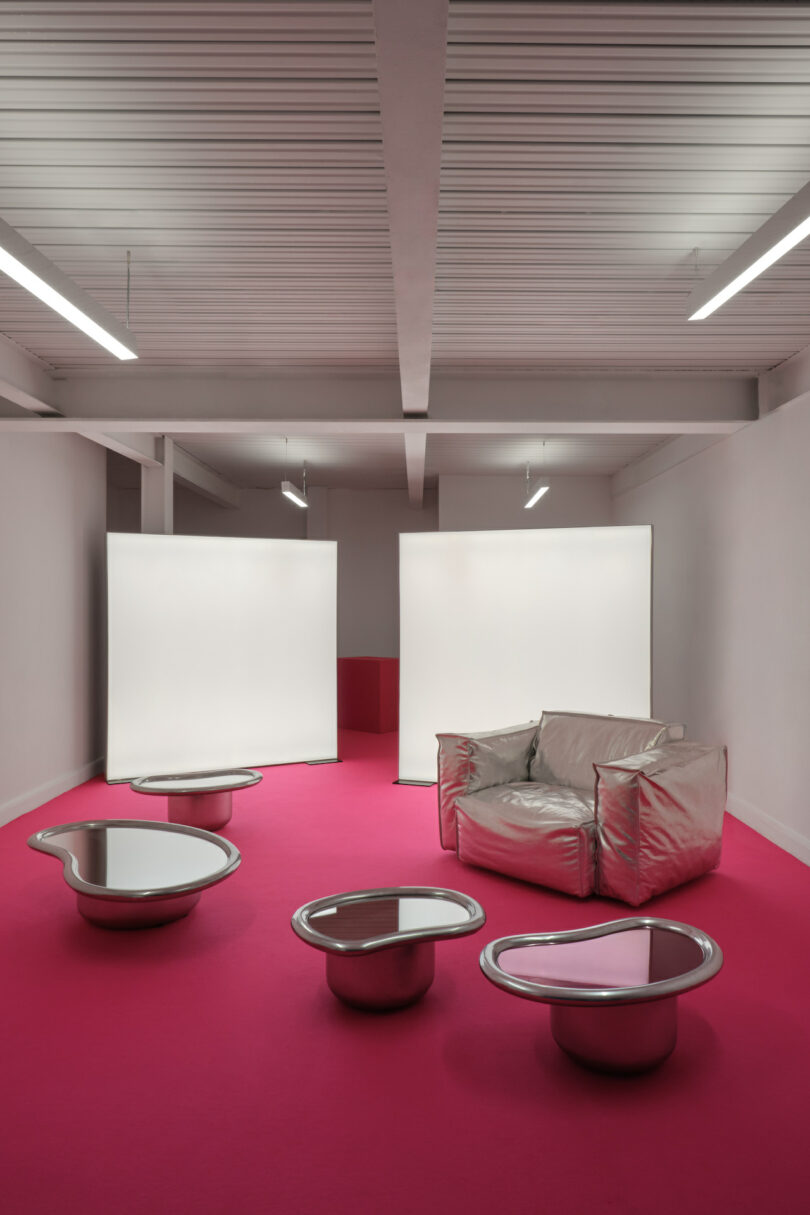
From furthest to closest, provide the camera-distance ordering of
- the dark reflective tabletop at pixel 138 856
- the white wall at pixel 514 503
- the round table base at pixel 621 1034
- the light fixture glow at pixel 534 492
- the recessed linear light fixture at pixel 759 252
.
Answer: the white wall at pixel 514 503 → the light fixture glow at pixel 534 492 → the dark reflective tabletop at pixel 138 856 → the recessed linear light fixture at pixel 759 252 → the round table base at pixel 621 1034

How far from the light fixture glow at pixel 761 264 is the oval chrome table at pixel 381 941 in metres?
2.70

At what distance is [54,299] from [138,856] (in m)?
2.64

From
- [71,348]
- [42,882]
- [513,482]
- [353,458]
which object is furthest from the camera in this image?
[513,482]

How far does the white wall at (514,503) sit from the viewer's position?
975cm

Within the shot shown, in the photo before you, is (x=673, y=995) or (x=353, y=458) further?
(x=353, y=458)

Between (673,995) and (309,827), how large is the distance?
348cm

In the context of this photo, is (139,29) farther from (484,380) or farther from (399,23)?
(484,380)

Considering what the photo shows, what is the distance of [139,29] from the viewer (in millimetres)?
2285

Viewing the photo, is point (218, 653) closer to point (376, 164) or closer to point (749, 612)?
point (749, 612)

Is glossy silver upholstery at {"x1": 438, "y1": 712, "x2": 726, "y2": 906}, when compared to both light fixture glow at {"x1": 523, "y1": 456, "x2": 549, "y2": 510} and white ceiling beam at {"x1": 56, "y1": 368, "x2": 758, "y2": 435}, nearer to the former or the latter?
white ceiling beam at {"x1": 56, "y1": 368, "x2": 758, "y2": 435}

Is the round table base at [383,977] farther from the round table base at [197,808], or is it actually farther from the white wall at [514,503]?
the white wall at [514,503]

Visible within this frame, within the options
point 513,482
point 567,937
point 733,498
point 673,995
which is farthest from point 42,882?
point 513,482

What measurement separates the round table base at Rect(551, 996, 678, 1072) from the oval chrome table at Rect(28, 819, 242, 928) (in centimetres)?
169

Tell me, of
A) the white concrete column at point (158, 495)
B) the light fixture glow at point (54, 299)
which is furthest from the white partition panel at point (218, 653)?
the light fixture glow at point (54, 299)
